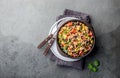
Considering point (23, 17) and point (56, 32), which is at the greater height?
point (23, 17)

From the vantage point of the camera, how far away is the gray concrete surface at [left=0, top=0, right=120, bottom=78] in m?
2.05

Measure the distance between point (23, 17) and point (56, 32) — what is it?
285 millimetres

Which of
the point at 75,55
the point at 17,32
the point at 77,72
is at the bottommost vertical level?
the point at 77,72

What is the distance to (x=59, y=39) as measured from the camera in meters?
1.89

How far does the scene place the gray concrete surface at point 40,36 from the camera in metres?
2.05

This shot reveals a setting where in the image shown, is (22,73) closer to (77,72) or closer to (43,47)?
(43,47)

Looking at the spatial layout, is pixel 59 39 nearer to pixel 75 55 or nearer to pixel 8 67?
pixel 75 55

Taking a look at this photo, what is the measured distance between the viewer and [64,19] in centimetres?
198

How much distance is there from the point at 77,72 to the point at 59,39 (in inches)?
13.2

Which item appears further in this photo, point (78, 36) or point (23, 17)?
point (23, 17)

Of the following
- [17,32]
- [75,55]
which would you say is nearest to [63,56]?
[75,55]

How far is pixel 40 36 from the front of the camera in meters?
2.08

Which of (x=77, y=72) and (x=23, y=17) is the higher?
(x=23, y=17)

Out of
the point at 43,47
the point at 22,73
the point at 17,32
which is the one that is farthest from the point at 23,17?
the point at 22,73
